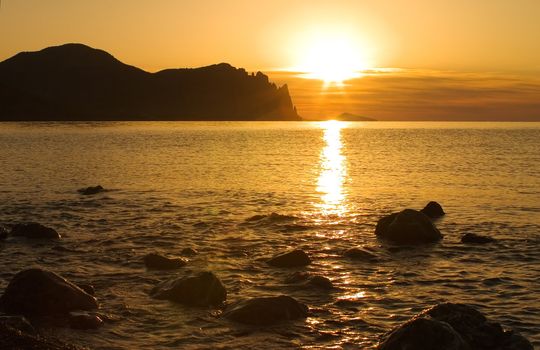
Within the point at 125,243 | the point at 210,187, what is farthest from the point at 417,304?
the point at 210,187

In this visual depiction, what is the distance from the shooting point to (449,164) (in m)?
73.6

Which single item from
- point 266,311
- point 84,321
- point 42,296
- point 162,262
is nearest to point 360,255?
point 162,262

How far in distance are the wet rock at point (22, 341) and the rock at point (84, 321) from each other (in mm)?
2172

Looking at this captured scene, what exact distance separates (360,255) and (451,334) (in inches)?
407

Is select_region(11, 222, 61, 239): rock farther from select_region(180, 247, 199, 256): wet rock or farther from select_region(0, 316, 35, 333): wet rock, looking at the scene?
select_region(0, 316, 35, 333): wet rock

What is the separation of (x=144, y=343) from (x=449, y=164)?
66221mm

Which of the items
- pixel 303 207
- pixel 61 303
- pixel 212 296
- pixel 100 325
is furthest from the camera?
pixel 303 207

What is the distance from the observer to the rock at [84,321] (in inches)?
537

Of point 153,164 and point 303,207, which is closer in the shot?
point 303,207

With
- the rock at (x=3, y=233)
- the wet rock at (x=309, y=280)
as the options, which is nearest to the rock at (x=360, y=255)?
the wet rock at (x=309, y=280)

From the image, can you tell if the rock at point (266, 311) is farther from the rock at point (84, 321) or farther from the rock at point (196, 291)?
the rock at point (84, 321)

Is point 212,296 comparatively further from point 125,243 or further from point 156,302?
point 125,243

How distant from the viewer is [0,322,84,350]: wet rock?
1016 cm

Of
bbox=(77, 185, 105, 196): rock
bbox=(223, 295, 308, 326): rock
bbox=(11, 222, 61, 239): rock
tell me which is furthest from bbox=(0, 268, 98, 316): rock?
bbox=(77, 185, 105, 196): rock
